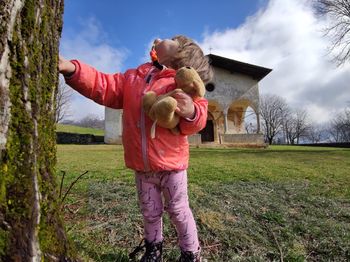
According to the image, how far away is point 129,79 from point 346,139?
83.7m

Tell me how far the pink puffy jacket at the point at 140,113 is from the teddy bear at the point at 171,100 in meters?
0.07

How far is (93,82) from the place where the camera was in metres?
1.94

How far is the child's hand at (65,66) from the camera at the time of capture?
67.8 inches

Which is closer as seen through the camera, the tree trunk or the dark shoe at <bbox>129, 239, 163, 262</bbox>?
the tree trunk

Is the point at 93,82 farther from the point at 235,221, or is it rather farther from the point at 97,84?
the point at 235,221

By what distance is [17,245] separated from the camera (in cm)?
114

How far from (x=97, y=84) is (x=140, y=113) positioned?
331 millimetres

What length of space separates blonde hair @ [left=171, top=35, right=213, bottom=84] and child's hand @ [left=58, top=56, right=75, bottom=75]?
0.69 metres

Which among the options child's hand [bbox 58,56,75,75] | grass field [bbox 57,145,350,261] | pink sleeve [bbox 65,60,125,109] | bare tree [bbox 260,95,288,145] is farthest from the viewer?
bare tree [bbox 260,95,288,145]

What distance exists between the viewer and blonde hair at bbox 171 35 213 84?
212 centimetres

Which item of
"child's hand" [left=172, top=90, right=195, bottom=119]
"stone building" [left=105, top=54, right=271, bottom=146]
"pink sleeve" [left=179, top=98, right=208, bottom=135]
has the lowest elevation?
"pink sleeve" [left=179, top=98, right=208, bottom=135]

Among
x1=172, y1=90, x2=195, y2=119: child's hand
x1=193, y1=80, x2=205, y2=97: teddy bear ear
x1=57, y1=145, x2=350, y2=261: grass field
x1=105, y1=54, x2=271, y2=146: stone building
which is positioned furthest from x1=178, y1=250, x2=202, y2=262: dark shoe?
x1=105, y1=54, x2=271, y2=146: stone building

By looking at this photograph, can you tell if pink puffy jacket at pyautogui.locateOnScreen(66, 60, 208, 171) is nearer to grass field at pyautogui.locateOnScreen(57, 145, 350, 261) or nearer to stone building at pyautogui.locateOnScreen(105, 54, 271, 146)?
grass field at pyautogui.locateOnScreen(57, 145, 350, 261)

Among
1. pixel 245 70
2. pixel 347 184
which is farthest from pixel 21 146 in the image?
pixel 245 70
